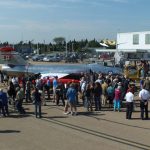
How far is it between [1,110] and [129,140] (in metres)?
7.93

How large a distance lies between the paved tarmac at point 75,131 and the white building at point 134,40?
60.5m

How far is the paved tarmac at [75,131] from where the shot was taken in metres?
13.1

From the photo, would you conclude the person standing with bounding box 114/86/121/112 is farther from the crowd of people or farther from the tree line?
the tree line

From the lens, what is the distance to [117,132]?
1533 cm

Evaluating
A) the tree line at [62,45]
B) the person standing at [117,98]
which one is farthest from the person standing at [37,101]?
the tree line at [62,45]

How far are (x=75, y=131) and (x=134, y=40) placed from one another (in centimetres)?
6917

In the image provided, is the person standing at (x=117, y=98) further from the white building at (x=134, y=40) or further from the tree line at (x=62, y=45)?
the tree line at (x=62, y=45)

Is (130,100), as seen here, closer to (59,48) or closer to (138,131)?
(138,131)

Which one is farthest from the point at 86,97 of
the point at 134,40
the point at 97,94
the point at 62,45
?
the point at 62,45

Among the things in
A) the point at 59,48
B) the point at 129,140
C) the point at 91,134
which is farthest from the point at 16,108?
the point at 59,48

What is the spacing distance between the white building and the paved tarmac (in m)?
60.5

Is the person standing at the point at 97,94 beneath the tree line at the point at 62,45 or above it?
beneath

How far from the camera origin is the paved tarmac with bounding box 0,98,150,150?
1310 cm

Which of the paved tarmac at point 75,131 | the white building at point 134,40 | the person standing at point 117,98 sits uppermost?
the white building at point 134,40
